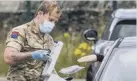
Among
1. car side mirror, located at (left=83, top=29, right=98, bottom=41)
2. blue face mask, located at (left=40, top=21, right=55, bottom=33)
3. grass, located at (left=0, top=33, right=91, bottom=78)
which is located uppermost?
blue face mask, located at (left=40, top=21, right=55, bottom=33)

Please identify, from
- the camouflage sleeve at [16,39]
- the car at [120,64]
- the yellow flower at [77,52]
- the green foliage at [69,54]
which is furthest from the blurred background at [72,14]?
the camouflage sleeve at [16,39]

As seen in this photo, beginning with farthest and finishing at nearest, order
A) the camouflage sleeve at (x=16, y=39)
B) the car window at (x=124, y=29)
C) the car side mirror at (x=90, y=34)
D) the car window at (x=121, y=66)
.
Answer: the car side mirror at (x=90, y=34) < the car window at (x=124, y=29) < the car window at (x=121, y=66) < the camouflage sleeve at (x=16, y=39)

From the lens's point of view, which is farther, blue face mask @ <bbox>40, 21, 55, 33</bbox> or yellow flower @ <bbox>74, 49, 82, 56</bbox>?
yellow flower @ <bbox>74, 49, 82, 56</bbox>

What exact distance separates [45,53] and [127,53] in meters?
0.99

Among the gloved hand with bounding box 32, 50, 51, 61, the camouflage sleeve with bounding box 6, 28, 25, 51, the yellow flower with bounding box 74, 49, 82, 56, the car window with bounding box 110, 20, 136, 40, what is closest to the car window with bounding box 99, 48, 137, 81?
the gloved hand with bounding box 32, 50, 51, 61

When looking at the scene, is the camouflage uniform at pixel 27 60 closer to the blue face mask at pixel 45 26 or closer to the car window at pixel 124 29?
the blue face mask at pixel 45 26

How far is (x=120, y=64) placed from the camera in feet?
21.1

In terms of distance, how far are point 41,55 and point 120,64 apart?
91cm

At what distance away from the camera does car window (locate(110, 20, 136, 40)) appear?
10.1m

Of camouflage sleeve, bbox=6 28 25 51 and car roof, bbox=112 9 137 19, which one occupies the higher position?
camouflage sleeve, bbox=6 28 25 51

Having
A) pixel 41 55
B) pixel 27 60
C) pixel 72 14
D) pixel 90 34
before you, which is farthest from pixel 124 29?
pixel 72 14

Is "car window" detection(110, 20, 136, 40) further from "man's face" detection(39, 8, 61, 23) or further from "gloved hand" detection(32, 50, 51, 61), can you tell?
"gloved hand" detection(32, 50, 51, 61)

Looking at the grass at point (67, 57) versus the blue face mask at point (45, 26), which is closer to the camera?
the blue face mask at point (45, 26)

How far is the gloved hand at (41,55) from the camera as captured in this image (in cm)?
585
